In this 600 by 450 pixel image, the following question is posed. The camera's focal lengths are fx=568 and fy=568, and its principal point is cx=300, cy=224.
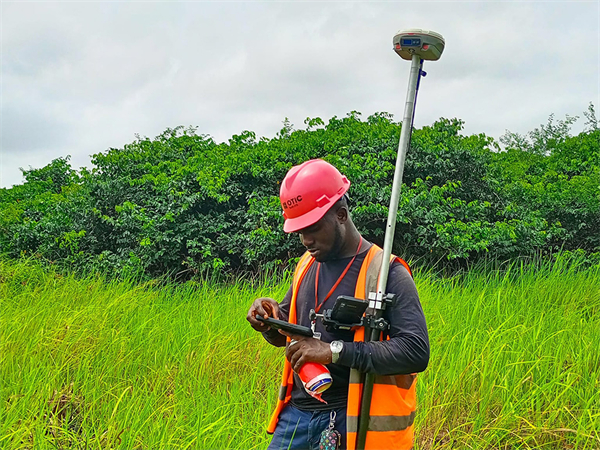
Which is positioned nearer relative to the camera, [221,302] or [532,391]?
[532,391]

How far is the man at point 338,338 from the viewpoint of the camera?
2117 millimetres

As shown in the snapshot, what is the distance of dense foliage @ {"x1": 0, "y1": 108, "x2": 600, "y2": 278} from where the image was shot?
27.3 feet

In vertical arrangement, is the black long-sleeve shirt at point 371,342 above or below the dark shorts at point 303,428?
above

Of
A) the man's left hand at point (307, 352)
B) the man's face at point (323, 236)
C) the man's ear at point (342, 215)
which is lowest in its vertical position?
the man's left hand at point (307, 352)

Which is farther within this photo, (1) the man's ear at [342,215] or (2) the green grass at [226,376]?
(2) the green grass at [226,376]

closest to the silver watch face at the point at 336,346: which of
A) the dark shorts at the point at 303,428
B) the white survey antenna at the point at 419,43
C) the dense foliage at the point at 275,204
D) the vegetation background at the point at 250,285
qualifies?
the dark shorts at the point at 303,428

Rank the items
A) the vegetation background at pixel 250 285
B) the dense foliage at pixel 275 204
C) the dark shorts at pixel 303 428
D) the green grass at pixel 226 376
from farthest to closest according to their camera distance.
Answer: the dense foliage at pixel 275 204 < the vegetation background at pixel 250 285 < the green grass at pixel 226 376 < the dark shorts at pixel 303 428

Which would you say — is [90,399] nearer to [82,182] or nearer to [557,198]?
[82,182]

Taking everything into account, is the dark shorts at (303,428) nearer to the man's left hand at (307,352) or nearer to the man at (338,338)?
the man at (338,338)

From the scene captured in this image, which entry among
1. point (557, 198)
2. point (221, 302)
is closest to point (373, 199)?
point (221, 302)

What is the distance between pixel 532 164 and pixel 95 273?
9.09m

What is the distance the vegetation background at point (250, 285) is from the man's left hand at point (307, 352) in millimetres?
1550

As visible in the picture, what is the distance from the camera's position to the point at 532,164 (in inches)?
482

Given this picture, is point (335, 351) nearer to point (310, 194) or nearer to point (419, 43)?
point (310, 194)
